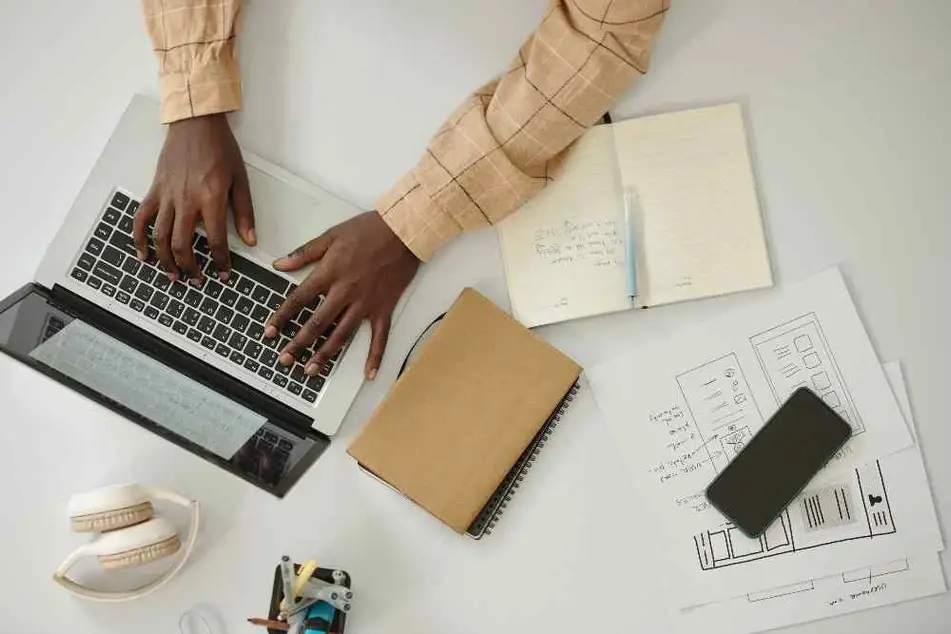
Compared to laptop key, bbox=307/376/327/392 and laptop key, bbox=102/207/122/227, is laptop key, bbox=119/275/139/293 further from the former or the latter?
laptop key, bbox=307/376/327/392

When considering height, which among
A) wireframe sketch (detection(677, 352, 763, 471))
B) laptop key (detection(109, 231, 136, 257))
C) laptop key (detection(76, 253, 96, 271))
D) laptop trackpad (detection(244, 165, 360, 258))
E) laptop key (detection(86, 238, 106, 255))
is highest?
wireframe sketch (detection(677, 352, 763, 471))

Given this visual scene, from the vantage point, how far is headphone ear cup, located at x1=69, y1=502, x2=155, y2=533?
0.83m

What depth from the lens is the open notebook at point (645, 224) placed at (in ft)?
2.99

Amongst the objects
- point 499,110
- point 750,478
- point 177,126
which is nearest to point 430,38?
point 499,110

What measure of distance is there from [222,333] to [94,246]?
0.53ft

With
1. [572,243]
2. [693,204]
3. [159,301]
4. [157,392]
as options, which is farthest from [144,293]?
[693,204]

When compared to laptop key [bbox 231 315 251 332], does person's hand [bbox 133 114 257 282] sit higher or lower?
higher

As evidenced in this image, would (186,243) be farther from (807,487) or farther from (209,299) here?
(807,487)

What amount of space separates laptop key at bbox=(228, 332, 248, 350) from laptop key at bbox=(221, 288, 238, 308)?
0.11 feet

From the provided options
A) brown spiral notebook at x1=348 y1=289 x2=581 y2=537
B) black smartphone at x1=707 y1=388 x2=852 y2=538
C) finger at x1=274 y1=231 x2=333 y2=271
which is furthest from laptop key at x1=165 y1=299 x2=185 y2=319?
black smartphone at x1=707 y1=388 x2=852 y2=538

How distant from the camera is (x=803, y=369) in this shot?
A: 3.00 feet

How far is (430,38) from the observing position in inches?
36.4

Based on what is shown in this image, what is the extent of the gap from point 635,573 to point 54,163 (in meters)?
0.78

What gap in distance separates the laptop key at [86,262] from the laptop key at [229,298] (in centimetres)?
14
